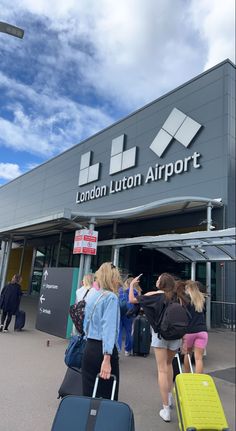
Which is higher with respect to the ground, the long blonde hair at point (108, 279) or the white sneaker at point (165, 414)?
the long blonde hair at point (108, 279)

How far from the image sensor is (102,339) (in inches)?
119

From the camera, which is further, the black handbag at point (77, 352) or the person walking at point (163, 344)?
the person walking at point (163, 344)

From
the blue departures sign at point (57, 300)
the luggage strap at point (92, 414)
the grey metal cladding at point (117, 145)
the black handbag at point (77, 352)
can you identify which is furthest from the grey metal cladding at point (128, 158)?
the luggage strap at point (92, 414)

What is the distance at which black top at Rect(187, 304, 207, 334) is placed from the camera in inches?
189

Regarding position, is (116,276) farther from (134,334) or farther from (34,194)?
(34,194)

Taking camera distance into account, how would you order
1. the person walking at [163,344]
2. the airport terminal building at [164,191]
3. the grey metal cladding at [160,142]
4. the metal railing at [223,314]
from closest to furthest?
1. the person walking at [163,344]
2. the airport terminal building at [164,191]
3. the metal railing at [223,314]
4. the grey metal cladding at [160,142]

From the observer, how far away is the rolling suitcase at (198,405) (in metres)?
2.93

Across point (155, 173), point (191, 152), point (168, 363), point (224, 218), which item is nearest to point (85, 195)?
point (155, 173)

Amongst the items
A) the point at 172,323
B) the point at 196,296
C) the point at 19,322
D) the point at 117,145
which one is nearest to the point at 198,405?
the point at 172,323

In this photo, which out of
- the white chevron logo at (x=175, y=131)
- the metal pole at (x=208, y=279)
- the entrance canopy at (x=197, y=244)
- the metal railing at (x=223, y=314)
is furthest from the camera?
the white chevron logo at (x=175, y=131)

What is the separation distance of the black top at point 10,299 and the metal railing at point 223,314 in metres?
6.26

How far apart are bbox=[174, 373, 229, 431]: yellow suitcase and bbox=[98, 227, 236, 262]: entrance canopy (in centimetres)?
375

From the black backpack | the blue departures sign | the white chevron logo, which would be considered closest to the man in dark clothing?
the blue departures sign

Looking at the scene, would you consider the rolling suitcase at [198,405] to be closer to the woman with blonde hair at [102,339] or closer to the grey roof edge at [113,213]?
the woman with blonde hair at [102,339]
